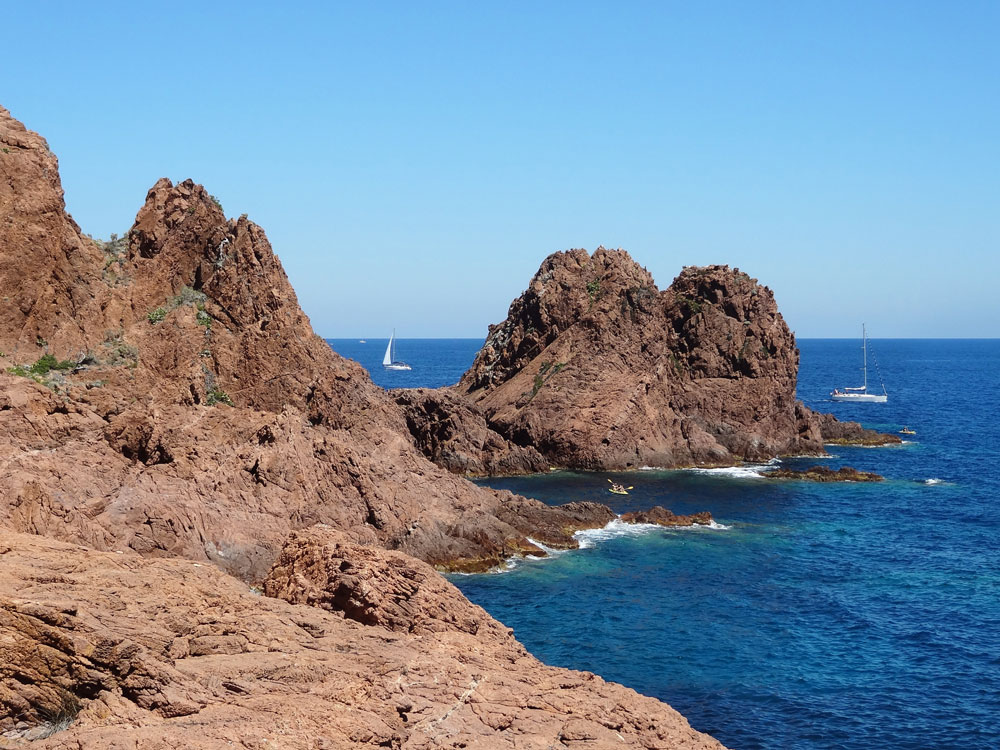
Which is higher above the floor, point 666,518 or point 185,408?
point 185,408

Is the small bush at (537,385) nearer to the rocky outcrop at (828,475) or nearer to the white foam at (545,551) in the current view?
the rocky outcrop at (828,475)

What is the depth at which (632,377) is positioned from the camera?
90.5 m

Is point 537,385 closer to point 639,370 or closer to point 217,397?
point 639,370

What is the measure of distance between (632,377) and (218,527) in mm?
54814

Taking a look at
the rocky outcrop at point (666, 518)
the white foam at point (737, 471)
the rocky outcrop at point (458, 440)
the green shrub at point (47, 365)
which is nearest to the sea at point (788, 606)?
the rocky outcrop at point (666, 518)

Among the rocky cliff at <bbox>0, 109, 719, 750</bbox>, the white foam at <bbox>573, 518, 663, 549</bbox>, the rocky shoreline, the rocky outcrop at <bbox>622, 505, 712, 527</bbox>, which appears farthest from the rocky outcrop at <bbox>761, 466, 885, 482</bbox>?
the rocky cliff at <bbox>0, 109, 719, 750</bbox>

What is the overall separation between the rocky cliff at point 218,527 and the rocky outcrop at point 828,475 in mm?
26374

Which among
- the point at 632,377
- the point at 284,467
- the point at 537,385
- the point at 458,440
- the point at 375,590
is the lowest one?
the point at 458,440

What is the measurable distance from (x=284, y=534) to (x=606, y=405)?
157 ft

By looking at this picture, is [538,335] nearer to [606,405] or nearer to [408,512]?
[606,405]

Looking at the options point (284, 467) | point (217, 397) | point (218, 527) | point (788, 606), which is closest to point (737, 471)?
point (788, 606)

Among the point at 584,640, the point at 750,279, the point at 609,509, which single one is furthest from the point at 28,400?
the point at 750,279

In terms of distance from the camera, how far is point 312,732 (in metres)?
16.5

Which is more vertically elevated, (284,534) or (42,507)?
(42,507)
